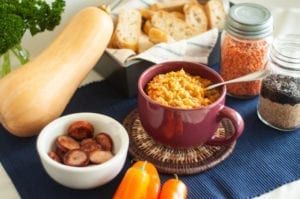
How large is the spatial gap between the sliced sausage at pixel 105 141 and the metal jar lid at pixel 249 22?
309 mm

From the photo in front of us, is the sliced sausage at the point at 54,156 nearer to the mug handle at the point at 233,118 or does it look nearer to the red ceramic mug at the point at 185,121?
the red ceramic mug at the point at 185,121

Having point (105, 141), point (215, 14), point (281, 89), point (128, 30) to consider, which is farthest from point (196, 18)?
point (105, 141)

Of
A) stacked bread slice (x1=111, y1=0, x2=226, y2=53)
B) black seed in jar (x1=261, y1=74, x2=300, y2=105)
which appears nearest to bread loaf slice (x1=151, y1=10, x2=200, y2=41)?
stacked bread slice (x1=111, y1=0, x2=226, y2=53)

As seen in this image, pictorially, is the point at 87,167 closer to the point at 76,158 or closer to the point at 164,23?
the point at 76,158

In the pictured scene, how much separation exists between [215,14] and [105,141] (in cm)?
43

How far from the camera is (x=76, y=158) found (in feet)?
2.24

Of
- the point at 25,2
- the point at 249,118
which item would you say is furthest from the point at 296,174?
the point at 25,2

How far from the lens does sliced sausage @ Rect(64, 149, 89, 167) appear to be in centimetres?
68

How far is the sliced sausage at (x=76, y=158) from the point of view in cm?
68

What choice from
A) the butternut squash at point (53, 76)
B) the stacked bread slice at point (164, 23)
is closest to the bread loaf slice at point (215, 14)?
the stacked bread slice at point (164, 23)

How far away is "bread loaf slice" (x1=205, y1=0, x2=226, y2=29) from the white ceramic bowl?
377 mm

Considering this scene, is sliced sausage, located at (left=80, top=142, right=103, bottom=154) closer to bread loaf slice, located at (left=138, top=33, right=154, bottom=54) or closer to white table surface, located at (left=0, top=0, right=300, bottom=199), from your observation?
white table surface, located at (left=0, top=0, right=300, bottom=199)

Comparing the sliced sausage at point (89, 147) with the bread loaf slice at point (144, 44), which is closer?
the sliced sausage at point (89, 147)

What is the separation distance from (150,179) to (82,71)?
28 centimetres
